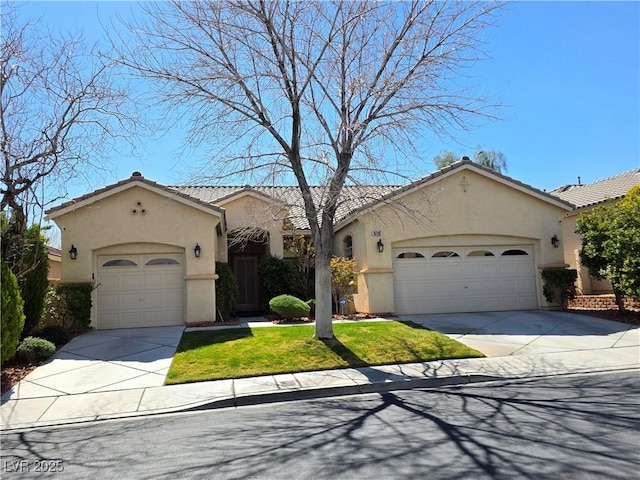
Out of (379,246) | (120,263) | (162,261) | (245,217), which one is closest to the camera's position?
(120,263)

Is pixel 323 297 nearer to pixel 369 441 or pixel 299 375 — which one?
pixel 299 375

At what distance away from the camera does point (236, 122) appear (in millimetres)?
10156

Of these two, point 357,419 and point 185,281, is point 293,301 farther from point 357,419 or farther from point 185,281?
point 357,419

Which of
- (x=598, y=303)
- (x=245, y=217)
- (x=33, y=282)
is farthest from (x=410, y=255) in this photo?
(x=33, y=282)

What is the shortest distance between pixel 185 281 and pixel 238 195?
5.48 m

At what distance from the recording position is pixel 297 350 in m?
9.65

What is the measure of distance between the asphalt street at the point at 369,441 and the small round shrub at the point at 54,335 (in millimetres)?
5661

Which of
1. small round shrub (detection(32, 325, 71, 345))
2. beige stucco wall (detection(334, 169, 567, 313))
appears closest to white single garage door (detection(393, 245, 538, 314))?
beige stucco wall (detection(334, 169, 567, 313))

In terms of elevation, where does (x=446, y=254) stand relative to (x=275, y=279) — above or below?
above

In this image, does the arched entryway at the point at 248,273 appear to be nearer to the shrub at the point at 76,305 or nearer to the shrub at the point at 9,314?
the shrub at the point at 76,305

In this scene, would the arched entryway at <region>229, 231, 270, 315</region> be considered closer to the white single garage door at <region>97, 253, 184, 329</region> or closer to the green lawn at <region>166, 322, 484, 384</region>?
the white single garage door at <region>97, 253, 184, 329</region>

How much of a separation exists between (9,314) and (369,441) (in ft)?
22.9

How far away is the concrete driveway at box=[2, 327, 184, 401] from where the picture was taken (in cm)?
792

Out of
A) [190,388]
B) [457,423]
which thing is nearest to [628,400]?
[457,423]
